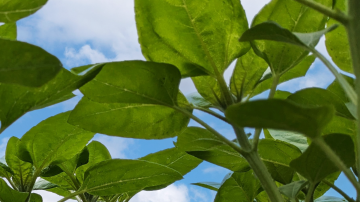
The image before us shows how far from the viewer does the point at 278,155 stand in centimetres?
52

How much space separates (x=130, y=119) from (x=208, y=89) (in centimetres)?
12

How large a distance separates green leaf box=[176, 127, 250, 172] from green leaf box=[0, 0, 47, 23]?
0.26 metres

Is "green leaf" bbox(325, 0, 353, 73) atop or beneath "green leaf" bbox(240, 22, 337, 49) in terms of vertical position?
atop

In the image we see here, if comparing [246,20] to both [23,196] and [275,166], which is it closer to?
[275,166]

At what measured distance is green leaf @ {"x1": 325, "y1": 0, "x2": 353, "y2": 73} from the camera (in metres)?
0.44

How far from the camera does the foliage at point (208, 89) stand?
0.96 ft

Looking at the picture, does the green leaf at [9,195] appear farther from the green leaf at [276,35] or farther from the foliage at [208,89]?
the green leaf at [276,35]

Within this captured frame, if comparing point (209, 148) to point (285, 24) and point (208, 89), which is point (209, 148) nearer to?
point (208, 89)

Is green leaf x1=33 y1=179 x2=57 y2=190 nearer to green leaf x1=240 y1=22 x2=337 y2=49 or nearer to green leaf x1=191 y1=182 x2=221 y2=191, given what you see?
Answer: green leaf x1=191 y1=182 x2=221 y2=191

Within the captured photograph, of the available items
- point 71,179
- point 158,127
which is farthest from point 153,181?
point 71,179

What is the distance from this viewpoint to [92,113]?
1.42ft

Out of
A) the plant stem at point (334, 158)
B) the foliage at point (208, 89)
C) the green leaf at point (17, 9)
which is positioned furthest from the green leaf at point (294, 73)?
the green leaf at point (17, 9)

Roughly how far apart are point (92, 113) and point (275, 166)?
0.30m

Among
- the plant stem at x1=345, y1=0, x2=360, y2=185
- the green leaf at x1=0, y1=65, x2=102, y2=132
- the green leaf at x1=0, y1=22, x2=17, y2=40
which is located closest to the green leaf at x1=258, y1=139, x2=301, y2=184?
the plant stem at x1=345, y1=0, x2=360, y2=185
